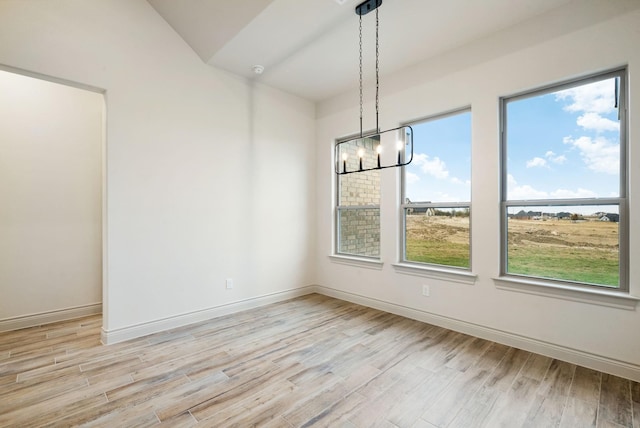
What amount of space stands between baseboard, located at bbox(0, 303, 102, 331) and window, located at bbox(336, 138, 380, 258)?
11.3 ft

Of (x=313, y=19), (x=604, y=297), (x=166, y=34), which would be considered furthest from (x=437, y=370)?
(x=166, y=34)

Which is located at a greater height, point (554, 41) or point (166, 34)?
point (166, 34)

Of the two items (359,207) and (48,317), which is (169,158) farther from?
(359,207)

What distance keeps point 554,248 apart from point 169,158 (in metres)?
4.09

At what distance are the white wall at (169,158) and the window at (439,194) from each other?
1874 millimetres

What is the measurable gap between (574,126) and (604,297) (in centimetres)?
152

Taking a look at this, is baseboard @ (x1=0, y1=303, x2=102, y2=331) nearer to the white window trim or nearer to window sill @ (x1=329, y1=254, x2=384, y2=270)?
window sill @ (x1=329, y1=254, x2=384, y2=270)

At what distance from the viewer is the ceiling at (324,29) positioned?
8.77 feet

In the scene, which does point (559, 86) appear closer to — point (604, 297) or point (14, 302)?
point (604, 297)

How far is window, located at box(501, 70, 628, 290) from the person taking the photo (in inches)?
99.5

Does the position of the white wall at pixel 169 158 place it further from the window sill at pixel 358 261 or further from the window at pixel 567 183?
the window at pixel 567 183

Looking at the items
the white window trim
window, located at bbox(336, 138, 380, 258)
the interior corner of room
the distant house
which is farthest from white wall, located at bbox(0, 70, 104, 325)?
the distant house

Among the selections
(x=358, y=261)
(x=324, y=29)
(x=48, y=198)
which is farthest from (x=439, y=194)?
(x=48, y=198)

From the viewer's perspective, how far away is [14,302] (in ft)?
11.1
